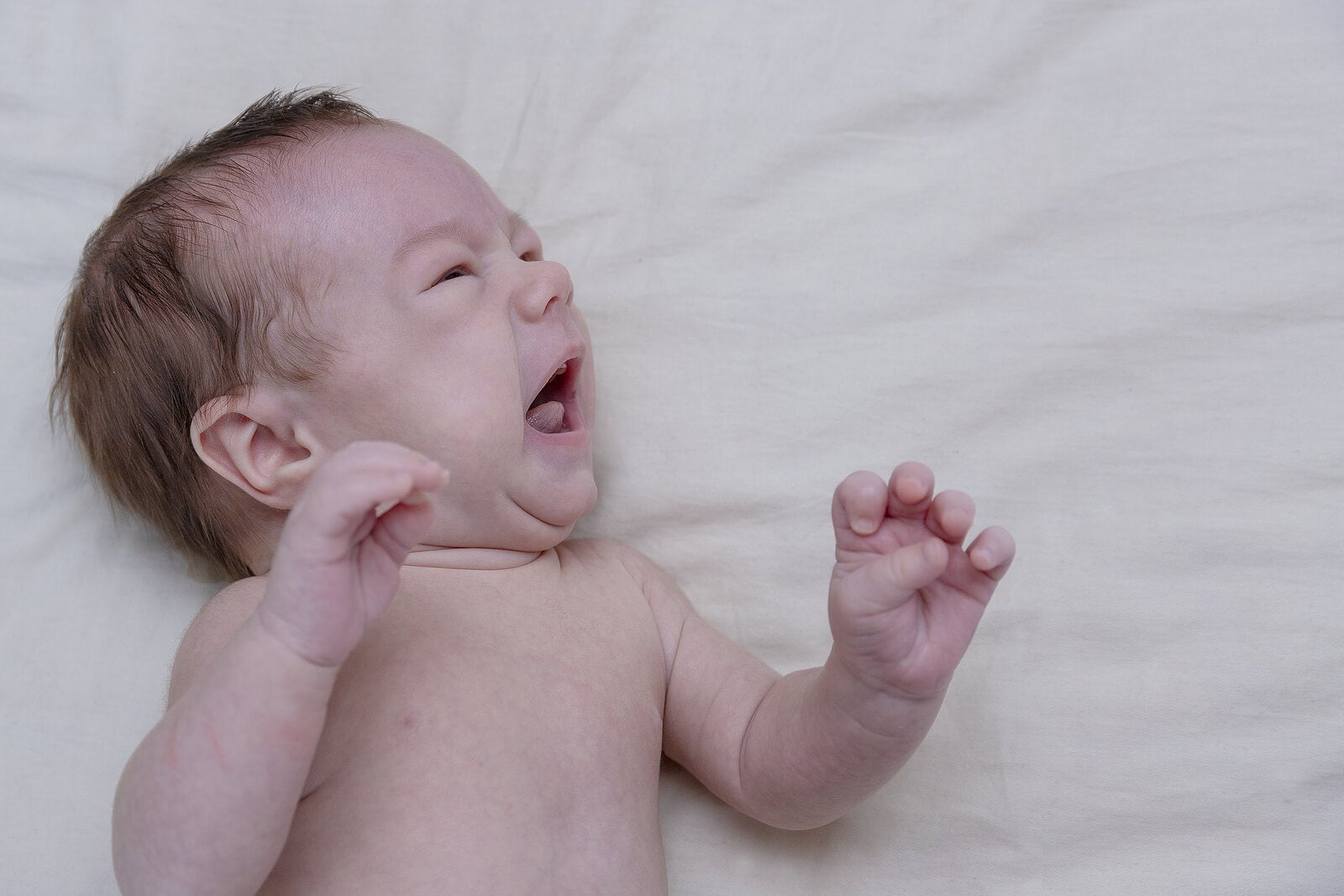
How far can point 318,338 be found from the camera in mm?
1136

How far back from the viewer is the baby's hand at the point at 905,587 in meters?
0.96

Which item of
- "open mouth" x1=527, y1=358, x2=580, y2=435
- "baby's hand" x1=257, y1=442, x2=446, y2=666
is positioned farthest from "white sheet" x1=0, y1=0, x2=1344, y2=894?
"baby's hand" x1=257, y1=442, x2=446, y2=666

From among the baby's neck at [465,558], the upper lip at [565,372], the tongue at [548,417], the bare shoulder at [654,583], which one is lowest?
the bare shoulder at [654,583]

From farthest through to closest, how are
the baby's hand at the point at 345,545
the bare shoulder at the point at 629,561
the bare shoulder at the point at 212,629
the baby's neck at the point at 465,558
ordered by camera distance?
the bare shoulder at the point at 629,561, the baby's neck at the point at 465,558, the bare shoulder at the point at 212,629, the baby's hand at the point at 345,545

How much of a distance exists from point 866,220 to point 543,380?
0.52m

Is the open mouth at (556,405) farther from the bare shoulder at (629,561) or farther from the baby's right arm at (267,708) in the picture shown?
the baby's right arm at (267,708)

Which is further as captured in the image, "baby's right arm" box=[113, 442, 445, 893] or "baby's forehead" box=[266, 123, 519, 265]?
"baby's forehead" box=[266, 123, 519, 265]

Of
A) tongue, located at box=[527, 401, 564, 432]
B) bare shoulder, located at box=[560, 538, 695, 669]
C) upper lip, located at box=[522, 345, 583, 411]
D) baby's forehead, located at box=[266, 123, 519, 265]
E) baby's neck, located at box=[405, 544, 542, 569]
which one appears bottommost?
bare shoulder, located at box=[560, 538, 695, 669]

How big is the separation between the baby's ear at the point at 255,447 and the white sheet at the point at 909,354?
266 millimetres

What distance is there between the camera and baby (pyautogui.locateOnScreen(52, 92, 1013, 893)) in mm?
899

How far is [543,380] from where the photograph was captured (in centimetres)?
119

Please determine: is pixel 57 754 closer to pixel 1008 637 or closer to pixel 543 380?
pixel 543 380

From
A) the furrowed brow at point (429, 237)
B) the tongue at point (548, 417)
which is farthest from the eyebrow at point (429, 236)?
the tongue at point (548, 417)

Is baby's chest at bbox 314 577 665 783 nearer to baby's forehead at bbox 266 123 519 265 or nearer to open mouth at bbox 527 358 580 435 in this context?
open mouth at bbox 527 358 580 435
